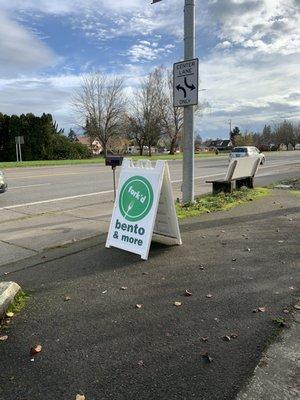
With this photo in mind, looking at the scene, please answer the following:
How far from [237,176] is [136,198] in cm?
653

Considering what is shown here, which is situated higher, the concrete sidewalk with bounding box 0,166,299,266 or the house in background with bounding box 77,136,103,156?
the concrete sidewalk with bounding box 0,166,299,266

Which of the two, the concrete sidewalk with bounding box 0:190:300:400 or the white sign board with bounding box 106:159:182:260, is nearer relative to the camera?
the concrete sidewalk with bounding box 0:190:300:400

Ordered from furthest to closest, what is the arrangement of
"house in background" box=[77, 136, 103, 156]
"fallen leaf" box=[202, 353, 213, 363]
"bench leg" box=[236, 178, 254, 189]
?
1. "house in background" box=[77, 136, 103, 156]
2. "bench leg" box=[236, 178, 254, 189]
3. "fallen leaf" box=[202, 353, 213, 363]

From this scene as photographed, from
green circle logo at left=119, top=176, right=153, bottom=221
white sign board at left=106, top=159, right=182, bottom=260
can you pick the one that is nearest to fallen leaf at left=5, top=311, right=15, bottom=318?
white sign board at left=106, top=159, right=182, bottom=260

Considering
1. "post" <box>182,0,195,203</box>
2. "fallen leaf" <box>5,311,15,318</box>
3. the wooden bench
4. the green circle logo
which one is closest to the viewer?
"fallen leaf" <box>5,311,15,318</box>

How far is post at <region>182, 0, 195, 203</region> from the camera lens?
904 centimetres

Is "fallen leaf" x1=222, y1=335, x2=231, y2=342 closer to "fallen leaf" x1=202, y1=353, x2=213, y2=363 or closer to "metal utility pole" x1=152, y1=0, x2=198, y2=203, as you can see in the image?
"fallen leaf" x1=202, y1=353, x2=213, y2=363


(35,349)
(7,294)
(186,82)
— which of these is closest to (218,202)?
(186,82)

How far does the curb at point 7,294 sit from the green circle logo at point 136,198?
6.51 feet

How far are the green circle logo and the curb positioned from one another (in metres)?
1.98

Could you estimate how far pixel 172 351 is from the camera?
3324 mm

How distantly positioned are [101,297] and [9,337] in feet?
3.54

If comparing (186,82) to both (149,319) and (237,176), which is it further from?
Result: (149,319)

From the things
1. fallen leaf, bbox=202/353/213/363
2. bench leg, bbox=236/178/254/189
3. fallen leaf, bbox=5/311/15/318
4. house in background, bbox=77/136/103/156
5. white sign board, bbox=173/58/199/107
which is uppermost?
white sign board, bbox=173/58/199/107
